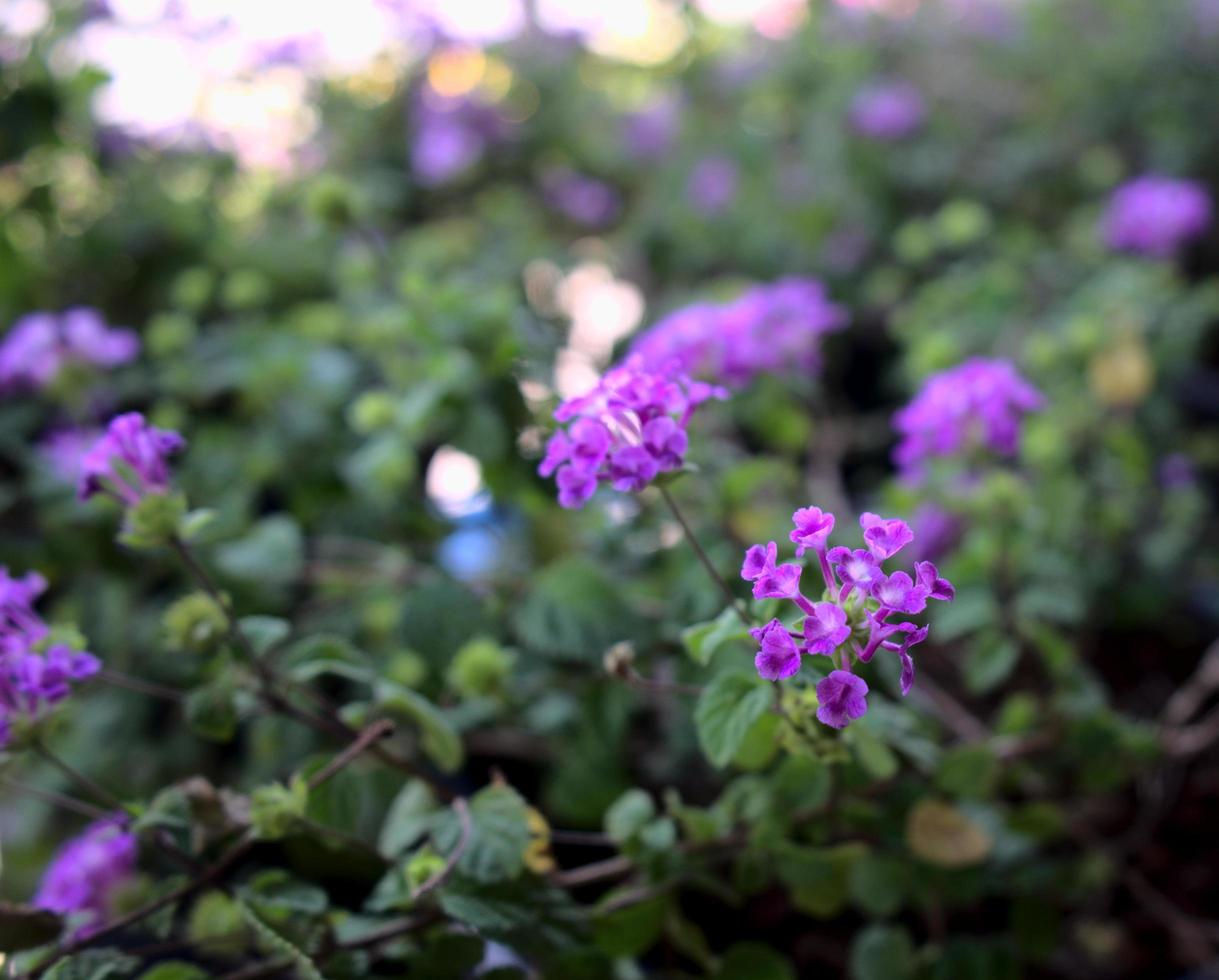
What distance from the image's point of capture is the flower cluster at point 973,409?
841 millimetres

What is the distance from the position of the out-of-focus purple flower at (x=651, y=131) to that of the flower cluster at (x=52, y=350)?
4.25 feet

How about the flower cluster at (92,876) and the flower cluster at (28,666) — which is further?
the flower cluster at (92,876)

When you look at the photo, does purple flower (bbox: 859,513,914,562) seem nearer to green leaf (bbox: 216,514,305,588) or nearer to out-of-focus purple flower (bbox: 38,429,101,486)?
green leaf (bbox: 216,514,305,588)

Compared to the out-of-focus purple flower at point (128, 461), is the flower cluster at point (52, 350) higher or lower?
higher

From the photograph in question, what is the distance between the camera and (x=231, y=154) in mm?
1717

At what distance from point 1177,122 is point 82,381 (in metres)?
1.88

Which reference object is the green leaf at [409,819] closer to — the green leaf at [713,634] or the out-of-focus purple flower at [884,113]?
the green leaf at [713,634]

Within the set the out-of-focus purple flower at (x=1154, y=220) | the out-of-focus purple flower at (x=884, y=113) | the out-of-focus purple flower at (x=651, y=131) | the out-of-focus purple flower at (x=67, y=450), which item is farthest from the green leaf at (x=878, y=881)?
the out-of-focus purple flower at (x=651, y=131)

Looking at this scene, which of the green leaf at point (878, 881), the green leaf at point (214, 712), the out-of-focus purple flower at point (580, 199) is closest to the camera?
the green leaf at point (214, 712)

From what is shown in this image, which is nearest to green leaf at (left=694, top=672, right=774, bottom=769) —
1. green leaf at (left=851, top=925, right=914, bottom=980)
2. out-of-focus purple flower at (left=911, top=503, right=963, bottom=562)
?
green leaf at (left=851, top=925, right=914, bottom=980)

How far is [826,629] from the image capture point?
0.46 meters

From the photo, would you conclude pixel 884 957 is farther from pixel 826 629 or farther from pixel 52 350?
pixel 52 350

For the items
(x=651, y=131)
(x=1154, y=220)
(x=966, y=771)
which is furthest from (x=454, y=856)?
(x=651, y=131)

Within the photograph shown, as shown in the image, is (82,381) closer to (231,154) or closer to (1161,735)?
(231,154)
